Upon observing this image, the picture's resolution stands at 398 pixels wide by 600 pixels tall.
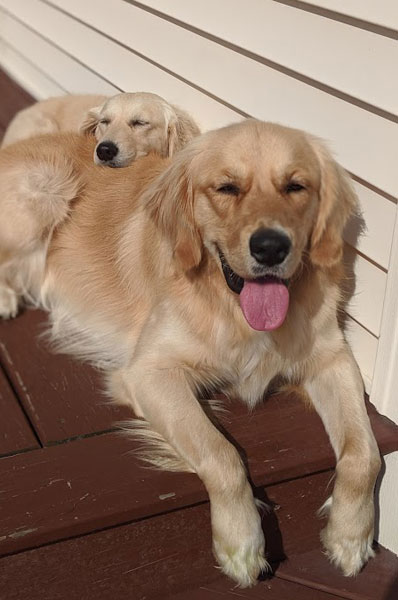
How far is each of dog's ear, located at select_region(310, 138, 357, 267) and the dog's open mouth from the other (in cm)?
16

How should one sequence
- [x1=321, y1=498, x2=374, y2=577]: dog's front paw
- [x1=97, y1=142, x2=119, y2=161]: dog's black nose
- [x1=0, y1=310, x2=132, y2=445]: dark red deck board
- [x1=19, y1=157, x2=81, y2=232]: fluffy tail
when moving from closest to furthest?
[x1=321, y1=498, x2=374, y2=577]: dog's front paw < [x1=0, y1=310, x2=132, y2=445]: dark red deck board < [x1=19, y1=157, x2=81, y2=232]: fluffy tail < [x1=97, y1=142, x2=119, y2=161]: dog's black nose

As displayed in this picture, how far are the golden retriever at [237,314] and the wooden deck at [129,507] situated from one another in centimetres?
9

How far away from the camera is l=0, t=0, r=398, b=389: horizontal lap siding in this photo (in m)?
2.08

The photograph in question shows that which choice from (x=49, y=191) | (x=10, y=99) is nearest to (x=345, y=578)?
(x=49, y=191)

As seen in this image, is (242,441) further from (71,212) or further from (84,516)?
(71,212)

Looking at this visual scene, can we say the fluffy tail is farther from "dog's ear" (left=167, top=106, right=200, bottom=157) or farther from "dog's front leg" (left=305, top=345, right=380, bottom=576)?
"dog's front leg" (left=305, top=345, right=380, bottom=576)

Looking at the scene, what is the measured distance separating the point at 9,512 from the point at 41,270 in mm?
1243

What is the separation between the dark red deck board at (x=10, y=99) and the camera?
5.00 m

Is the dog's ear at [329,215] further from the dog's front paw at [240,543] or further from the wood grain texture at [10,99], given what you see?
the wood grain texture at [10,99]

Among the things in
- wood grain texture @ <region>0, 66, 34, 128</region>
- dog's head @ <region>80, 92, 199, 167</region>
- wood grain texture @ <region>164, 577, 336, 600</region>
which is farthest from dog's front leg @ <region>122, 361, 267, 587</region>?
wood grain texture @ <region>0, 66, 34, 128</region>

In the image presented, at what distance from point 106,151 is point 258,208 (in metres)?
1.25

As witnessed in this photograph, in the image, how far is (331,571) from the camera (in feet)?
7.17

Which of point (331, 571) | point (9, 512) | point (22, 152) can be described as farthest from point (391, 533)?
point (22, 152)

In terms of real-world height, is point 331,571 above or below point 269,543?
below
